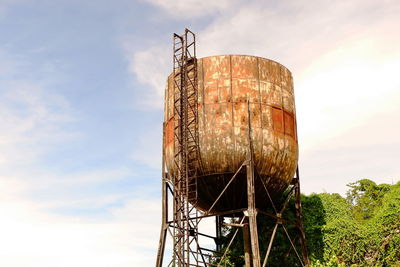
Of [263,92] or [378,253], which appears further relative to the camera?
[378,253]

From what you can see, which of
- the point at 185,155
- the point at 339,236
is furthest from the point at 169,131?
the point at 339,236

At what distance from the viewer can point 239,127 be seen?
64.8 ft

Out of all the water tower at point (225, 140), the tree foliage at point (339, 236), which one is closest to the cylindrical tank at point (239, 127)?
the water tower at point (225, 140)

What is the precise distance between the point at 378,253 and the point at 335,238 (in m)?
2.20

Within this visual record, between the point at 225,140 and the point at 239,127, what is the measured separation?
30.2 inches

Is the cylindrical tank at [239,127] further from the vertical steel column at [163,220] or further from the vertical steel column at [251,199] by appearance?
the vertical steel column at [163,220]

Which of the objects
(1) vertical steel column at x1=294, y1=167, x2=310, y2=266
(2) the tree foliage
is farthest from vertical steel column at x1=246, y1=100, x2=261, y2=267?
(2) the tree foliage

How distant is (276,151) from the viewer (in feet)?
66.4

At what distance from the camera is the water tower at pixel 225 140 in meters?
19.7

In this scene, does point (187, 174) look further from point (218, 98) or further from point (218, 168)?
point (218, 98)

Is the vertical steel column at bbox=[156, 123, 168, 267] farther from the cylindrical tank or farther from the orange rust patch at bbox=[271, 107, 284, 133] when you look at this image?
the orange rust patch at bbox=[271, 107, 284, 133]

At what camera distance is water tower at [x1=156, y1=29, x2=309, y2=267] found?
19703mm

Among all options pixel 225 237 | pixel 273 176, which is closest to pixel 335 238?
pixel 225 237

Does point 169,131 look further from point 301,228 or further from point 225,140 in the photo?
point 301,228
